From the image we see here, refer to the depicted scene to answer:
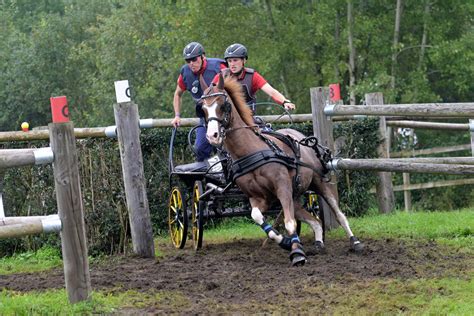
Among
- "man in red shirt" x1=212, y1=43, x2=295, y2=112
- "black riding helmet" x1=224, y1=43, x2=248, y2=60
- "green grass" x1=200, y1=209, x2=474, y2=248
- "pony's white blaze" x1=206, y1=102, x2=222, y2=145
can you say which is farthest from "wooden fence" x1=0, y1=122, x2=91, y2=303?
"green grass" x1=200, y1=209, x2=474, y2=248

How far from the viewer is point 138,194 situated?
10406 mm

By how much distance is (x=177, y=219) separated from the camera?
11523 mm

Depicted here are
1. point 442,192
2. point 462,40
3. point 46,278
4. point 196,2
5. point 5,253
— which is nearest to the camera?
point 46,278

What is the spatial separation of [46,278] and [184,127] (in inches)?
165

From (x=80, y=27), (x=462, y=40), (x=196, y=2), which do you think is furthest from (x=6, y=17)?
(x=462, y=40)

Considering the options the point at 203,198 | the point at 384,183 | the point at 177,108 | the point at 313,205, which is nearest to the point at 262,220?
the point at 203,198

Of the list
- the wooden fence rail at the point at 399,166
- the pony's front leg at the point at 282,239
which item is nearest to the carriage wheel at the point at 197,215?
the pony's front leg at the point at 282,239

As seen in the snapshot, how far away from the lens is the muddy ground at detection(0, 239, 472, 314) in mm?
7477

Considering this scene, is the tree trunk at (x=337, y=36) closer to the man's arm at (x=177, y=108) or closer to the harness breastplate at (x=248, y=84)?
the man's arm at (x=177, y=108)

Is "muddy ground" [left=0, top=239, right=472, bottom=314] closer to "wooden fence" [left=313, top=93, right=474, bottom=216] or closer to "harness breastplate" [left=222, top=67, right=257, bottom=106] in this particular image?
"wooden fence" [left=313, top=93, right=474, bottom=216]

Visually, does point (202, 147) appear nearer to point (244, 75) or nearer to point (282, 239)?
point (244, 75)

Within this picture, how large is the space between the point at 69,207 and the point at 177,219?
171 inches

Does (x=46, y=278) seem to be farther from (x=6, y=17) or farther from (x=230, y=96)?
(x=6, y=17)

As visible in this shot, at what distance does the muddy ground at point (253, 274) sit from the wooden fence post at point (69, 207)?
0.51 meters
